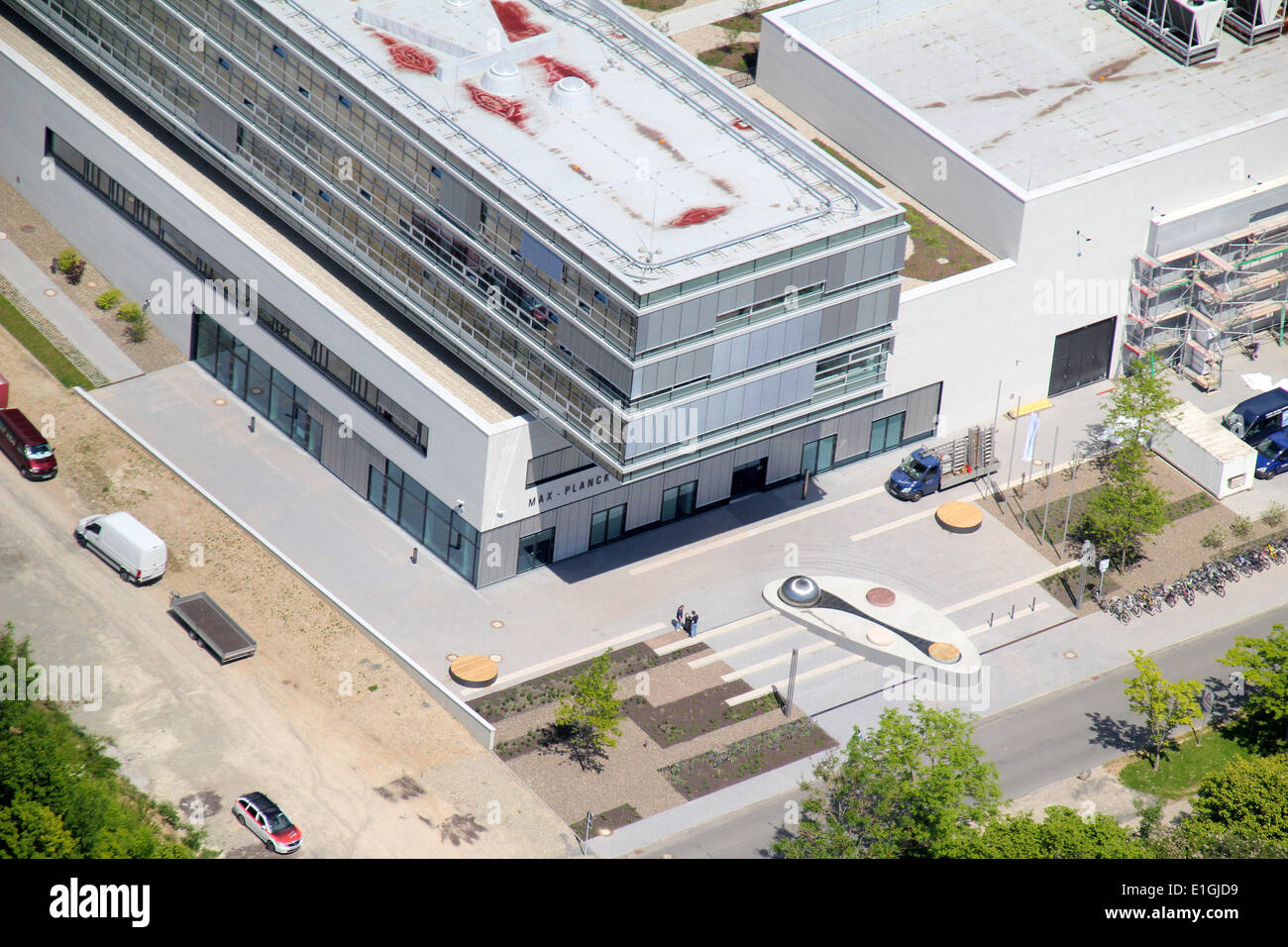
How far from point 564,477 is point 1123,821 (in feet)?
94.1

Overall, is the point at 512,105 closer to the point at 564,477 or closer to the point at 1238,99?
the point at 564,477

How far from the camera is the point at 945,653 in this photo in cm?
9194

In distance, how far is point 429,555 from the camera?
96062 millimetres

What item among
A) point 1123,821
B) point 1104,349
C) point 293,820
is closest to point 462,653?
point 293,820

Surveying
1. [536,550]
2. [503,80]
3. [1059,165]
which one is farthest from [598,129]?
[1059,165]

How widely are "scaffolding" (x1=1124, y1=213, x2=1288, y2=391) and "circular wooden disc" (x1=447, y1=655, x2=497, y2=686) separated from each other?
40.6 meters

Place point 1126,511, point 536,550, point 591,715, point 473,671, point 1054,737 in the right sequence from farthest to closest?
point 1126,511 → point 536,550 → point 1054,737 → point 473,671 → point 591,715

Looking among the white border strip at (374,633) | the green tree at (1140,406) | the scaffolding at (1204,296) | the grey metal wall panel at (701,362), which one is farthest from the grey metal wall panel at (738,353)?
the scaffolding at (1204,296)

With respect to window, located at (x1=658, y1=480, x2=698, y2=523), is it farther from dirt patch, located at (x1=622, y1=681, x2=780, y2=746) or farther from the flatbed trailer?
the flatbed trailer

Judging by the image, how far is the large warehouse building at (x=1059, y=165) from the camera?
103 metres

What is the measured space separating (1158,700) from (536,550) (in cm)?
2871

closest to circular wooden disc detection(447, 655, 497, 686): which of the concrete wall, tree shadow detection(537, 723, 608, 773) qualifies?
tree shadow detection(537, 723, 608, 773)

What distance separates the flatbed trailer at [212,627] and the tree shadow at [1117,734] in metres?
36.8

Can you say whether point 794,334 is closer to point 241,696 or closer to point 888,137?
point 888,137
